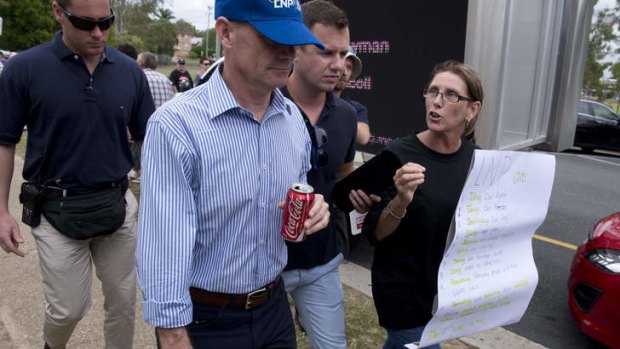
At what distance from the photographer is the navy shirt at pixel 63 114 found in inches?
105

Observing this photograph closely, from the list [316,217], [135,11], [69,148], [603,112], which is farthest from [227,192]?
[135,11]

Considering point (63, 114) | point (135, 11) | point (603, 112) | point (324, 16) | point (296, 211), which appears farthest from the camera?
point (135, 11)

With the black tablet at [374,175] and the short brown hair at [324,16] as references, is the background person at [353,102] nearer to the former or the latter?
the short brown hair at [324,16]

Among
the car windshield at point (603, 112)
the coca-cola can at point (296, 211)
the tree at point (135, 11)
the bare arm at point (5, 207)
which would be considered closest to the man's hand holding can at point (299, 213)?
the coca-cola can at point (296, 211)

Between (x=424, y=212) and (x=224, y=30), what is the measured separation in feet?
3.85

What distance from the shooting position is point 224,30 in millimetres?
1665

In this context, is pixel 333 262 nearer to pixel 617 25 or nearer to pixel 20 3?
pixel 617 25

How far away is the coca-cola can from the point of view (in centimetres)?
172

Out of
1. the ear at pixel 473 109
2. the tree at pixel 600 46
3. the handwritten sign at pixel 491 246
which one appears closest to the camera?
the handwritten sign at pixel 491 246

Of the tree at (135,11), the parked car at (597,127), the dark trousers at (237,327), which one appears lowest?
the parked car at (597,127)

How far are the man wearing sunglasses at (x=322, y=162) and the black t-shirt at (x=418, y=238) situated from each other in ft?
1.05

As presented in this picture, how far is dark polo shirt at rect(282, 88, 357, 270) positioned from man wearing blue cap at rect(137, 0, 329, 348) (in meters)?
0.53

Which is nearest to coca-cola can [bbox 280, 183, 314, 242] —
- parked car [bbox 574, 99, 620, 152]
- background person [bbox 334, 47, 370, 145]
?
background person [bbox 334, 47, 370, 145]

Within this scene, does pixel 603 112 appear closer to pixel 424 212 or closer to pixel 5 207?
pixel 424 212
